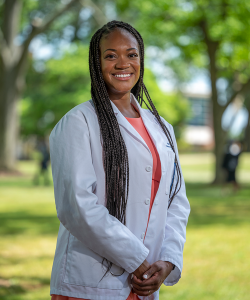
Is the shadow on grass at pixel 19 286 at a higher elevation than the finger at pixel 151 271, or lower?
lower

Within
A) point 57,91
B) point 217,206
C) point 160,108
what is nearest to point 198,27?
point 217,206

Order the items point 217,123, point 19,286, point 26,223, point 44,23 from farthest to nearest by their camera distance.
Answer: point 44,23 < point 217,123 < point 26,223 < point 19,286

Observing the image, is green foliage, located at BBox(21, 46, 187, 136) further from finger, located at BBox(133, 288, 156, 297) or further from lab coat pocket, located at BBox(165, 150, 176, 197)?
finger, located at BBox(133, 288, 156, 297)

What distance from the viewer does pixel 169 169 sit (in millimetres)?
2078

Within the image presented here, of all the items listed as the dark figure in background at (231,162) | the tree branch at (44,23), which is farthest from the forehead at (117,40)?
the tree branch at (44,23)

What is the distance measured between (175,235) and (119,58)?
0.90 metres

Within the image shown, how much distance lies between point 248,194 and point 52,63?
24.9 m

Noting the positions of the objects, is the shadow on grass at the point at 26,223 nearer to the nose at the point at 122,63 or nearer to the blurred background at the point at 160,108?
the blurred background at the point at 160,108

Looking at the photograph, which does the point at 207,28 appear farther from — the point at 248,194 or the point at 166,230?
the point at 166,230

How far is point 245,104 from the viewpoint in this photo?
49.5 meters

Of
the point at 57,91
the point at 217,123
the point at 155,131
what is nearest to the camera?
the point at 155,131

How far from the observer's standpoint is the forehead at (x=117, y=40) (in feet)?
6.60

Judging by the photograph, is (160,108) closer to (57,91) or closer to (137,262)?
(57,91)

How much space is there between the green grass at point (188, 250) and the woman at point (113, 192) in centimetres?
301
